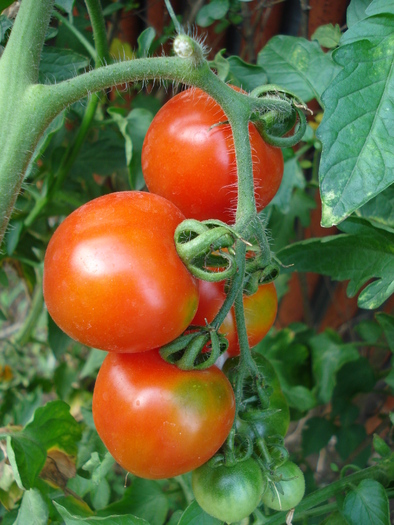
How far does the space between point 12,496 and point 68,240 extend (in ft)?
1.80

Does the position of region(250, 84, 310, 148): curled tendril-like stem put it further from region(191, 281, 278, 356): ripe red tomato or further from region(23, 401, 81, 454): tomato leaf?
region(23, 401, 81, 454): tomato leaf

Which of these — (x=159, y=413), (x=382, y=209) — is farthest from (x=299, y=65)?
(x=159, y=413)

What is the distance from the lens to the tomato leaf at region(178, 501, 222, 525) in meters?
0.58

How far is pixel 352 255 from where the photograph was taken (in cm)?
70

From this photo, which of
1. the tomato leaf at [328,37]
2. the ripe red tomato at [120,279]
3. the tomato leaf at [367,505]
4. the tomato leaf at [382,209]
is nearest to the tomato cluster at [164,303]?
the ripe red tomato at [120,279]

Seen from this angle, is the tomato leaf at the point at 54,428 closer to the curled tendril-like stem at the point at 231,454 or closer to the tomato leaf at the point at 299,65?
the curled tendril-like stem at the point at 231,454

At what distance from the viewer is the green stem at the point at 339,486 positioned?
2.07 ft

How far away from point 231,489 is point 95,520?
0.16 meters

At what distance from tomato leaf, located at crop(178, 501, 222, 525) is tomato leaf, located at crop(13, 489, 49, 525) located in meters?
0.19

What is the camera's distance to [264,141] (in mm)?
520

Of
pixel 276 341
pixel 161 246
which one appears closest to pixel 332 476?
pixel 276 341

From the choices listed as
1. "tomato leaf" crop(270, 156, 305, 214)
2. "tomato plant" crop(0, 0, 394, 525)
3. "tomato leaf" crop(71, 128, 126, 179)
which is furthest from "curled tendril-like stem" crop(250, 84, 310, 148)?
"tomato leaf" crop(71, 128, 126, 179)

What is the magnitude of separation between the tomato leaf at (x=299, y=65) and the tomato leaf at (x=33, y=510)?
69 cm

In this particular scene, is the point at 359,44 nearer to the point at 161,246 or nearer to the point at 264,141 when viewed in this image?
the point at 264,141
